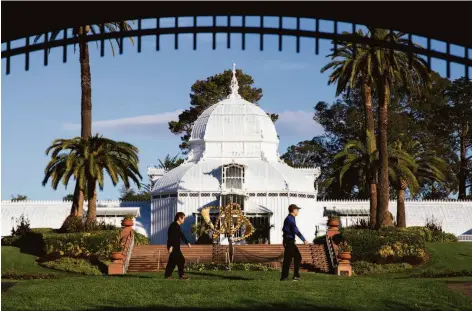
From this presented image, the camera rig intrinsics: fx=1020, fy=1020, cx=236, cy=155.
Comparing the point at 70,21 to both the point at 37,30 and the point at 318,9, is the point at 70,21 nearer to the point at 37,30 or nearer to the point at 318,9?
the point at 37,30

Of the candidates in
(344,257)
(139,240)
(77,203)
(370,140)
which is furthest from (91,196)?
(370,140)

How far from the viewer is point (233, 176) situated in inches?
2287

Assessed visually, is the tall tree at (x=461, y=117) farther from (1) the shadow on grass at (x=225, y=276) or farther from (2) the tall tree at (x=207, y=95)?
(1) the shadow on grass at (x=225, y=276)

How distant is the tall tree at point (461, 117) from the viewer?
272 feet

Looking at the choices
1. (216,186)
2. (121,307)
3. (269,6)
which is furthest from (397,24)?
(216,186)

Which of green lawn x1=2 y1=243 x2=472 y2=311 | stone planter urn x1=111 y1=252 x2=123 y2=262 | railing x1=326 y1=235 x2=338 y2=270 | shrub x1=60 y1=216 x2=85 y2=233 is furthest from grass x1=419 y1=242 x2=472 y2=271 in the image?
green lawn x1=2 y1=243 x2=472 y2=311

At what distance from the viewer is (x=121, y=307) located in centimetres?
2008

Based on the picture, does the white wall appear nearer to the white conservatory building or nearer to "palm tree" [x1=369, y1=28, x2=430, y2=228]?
the white conservatory building

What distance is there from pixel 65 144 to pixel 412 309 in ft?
88.9

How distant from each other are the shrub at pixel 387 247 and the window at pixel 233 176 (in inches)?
613

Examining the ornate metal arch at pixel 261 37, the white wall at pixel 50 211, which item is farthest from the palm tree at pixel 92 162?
the ornate metal arch at pixel 261 37

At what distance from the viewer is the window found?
57906 mm

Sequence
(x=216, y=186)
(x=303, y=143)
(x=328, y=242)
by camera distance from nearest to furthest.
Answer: (x=328, y=242), (x=216, y=186), (x=303, y=143)

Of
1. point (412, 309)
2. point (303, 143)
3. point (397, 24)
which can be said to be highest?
point (303, 143)
